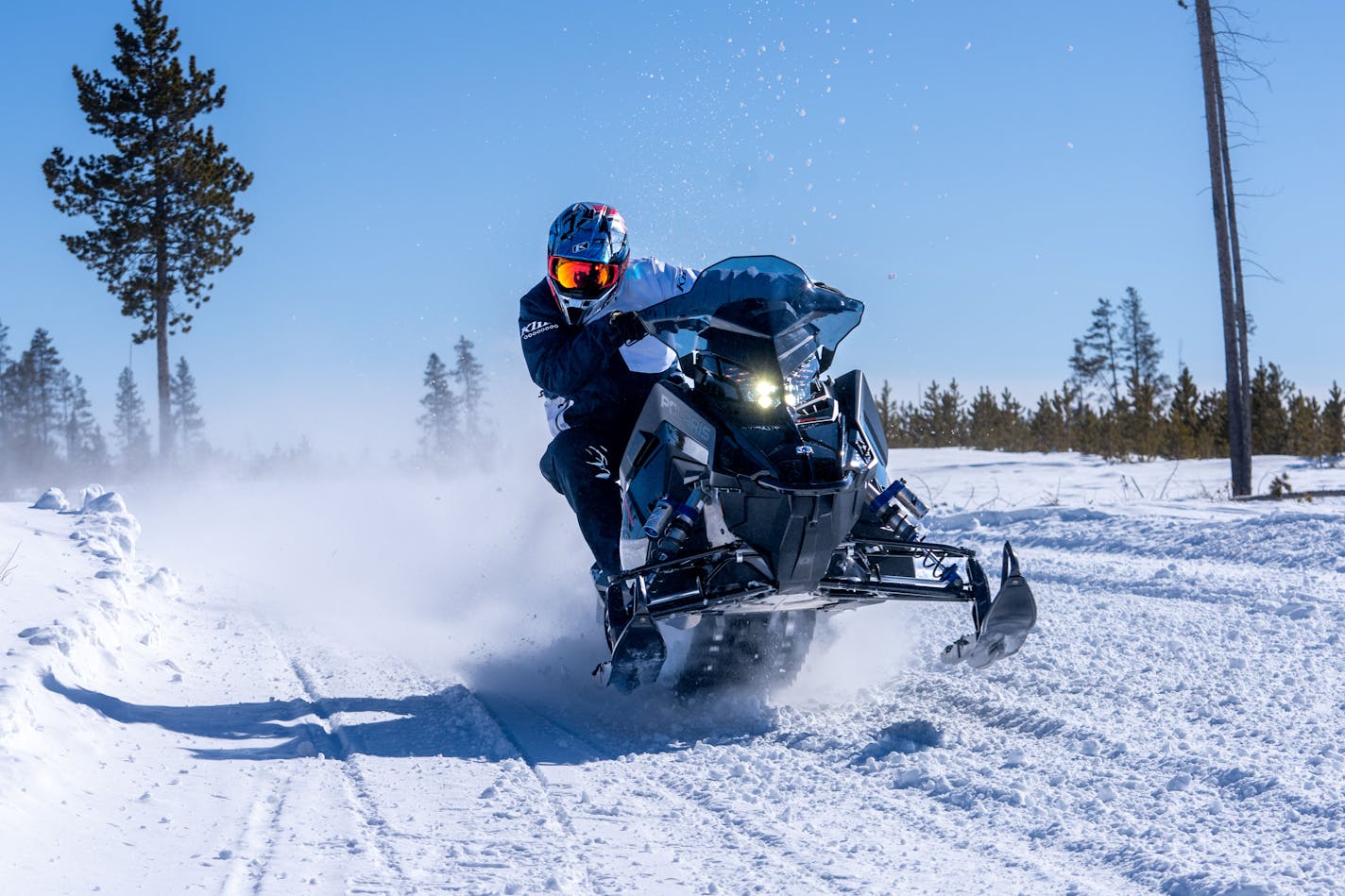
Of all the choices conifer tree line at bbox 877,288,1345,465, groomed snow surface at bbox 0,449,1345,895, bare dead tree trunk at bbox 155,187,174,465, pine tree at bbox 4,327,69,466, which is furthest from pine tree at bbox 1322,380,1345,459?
pine tree at bbox 4,327,69,466

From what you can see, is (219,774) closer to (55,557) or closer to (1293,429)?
(55,557)

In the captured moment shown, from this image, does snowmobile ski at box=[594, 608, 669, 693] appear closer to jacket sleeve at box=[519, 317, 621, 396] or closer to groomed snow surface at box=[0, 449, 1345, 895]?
groomed snow surface at box=[0, 449, 1345, 895]

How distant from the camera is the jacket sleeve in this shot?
5.18 meters

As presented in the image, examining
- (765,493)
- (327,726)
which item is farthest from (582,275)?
(327,726)

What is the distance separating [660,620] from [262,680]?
2.65 meters

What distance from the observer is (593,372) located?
209 inches

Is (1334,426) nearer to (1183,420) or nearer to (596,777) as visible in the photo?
(1183,420)

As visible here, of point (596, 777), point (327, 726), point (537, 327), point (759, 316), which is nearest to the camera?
point (596, 777)

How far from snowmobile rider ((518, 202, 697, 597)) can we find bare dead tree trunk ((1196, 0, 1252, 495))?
41.5ft

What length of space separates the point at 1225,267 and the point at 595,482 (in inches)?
537

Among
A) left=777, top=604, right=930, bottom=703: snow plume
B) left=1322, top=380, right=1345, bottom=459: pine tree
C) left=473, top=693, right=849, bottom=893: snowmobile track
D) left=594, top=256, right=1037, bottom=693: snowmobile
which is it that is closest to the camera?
left=473, top=693, right=849, bottom=893: snowmobile track

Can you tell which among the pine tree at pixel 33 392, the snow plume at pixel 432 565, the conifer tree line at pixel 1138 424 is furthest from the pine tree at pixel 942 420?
the pine tree at pixel 33 392

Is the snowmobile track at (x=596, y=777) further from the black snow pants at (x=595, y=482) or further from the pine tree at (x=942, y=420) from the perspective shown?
the pine tree at (x=942, y=420)

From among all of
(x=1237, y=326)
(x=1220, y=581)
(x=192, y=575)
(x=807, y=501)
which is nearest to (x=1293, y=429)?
(x=1237, y=326)
